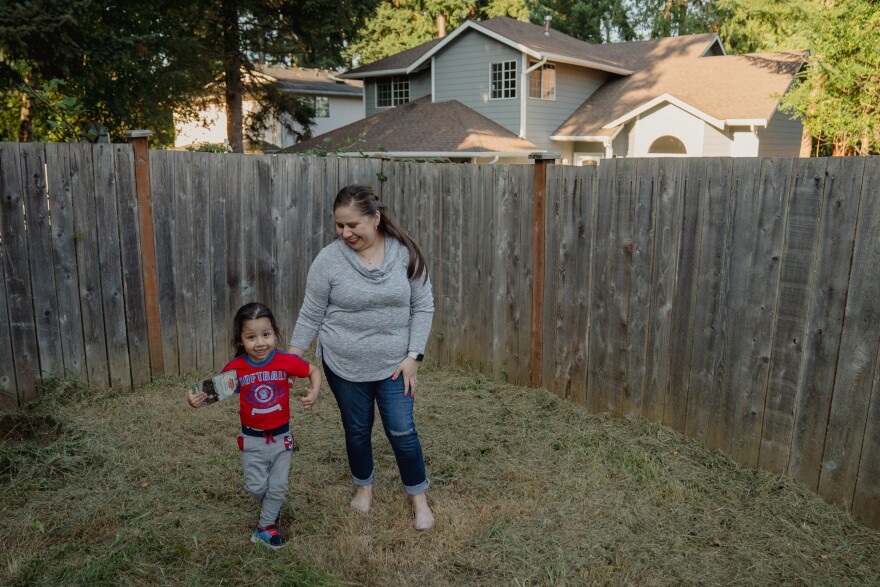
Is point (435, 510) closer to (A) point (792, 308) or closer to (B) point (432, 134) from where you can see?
(A) point (792, 308)

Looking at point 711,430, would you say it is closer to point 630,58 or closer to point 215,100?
point 215,100

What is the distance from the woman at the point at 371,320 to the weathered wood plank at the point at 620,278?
5.85ft

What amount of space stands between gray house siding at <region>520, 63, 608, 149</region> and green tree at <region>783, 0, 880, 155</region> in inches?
272

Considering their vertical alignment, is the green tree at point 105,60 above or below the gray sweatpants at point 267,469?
above

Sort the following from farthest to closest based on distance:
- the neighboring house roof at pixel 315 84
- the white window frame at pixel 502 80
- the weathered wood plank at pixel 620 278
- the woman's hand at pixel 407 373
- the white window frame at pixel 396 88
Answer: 1. the neighboring house roof at pixel 315 84
2. the white window frame at pixel 396 88
3. the white window frame at pixel 502 80
4. the weathered wood plank at pixel 620 278
5. the woman's hand at pixel 407 373

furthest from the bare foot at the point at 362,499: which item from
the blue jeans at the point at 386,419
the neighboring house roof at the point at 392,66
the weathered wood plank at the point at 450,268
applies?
the neighboring house roof at the point at 392,66

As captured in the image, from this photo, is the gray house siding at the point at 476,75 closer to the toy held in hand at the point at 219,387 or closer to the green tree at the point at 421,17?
the green tree at the point at 421,17

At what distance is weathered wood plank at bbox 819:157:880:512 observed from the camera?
3436 mm

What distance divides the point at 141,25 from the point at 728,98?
13837 millimetres

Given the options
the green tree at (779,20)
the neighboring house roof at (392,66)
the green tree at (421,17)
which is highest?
the green tree at (421,17)

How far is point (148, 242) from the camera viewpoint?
5.47 metres

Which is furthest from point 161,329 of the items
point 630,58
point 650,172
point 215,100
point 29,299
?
point 630,58

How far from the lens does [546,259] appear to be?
5.34 meters

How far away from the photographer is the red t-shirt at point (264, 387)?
3258 mm
